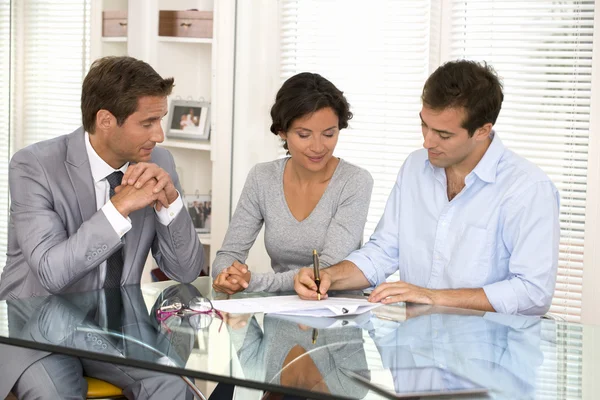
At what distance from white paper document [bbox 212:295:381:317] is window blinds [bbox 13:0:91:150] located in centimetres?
250

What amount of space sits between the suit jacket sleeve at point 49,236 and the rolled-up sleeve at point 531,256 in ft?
3.52

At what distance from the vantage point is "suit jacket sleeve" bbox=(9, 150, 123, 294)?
2.35 meters

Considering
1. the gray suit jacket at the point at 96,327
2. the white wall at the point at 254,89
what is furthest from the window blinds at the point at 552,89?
the gray suit jacket at the point at 96,327

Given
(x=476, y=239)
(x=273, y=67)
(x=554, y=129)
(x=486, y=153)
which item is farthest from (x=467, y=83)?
Answer: (x=273, y=67)

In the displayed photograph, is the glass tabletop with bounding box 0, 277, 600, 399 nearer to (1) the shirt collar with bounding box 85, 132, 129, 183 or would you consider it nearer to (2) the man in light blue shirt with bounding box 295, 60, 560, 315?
(2) the man in light blue shirt with bounding box 295, 60, 560, 315

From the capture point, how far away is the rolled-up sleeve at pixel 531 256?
2.31 m

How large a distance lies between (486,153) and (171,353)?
3.77ft

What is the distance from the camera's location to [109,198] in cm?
263

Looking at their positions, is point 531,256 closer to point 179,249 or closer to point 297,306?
point 297,306

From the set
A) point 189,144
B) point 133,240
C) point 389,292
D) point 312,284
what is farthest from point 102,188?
point 189,144

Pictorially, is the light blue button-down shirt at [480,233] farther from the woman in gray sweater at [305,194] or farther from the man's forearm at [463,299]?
the woman in gray sweater at [305,194]

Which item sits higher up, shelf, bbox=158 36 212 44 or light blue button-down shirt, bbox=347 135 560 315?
shelf, bbox=158 36 212 44

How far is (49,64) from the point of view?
446 cm

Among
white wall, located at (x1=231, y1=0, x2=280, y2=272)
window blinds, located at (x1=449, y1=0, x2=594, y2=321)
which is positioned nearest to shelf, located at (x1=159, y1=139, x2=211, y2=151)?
white wall, located at (x1=231, y1=0, x2=280, y2=272)
